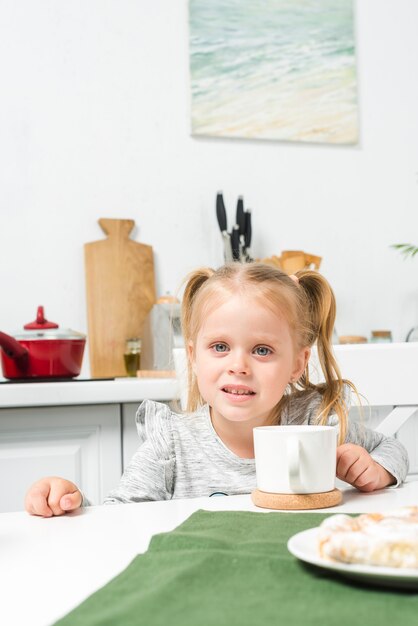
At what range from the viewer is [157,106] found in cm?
226

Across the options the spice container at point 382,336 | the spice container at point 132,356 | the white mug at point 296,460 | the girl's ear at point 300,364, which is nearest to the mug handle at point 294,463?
the white mug at point 296,460

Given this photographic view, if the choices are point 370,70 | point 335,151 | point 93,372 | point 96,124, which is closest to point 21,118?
point 96,124

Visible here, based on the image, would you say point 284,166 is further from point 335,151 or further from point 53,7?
point 53,7

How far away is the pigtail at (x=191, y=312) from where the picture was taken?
117cm

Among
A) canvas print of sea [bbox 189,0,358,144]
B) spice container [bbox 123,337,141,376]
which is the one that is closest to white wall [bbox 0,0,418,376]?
canvas print of sea [bbox 189,0,358,144]

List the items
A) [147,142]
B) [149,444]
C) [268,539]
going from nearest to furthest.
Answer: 1. [268,539]
2. [149,444]
3. [147,142]

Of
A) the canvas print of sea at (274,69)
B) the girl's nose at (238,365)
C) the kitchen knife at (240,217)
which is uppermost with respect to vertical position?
the canvas print of sea at (274,69)

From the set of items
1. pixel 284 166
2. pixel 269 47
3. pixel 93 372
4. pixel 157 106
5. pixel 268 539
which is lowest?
pixel 93 372

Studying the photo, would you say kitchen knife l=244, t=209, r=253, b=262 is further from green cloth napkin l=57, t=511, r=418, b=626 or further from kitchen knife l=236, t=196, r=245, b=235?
green cloth napkin l=57, t=511, r=418, b=626

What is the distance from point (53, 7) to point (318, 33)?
855 millimetres

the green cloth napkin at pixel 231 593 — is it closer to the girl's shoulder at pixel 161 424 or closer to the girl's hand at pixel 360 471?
the girl's hand at pixel 360 471

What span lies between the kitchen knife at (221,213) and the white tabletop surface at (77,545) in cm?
141

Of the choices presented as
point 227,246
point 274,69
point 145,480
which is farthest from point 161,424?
point 274,69

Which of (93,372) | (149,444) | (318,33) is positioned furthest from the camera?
(318,33)
